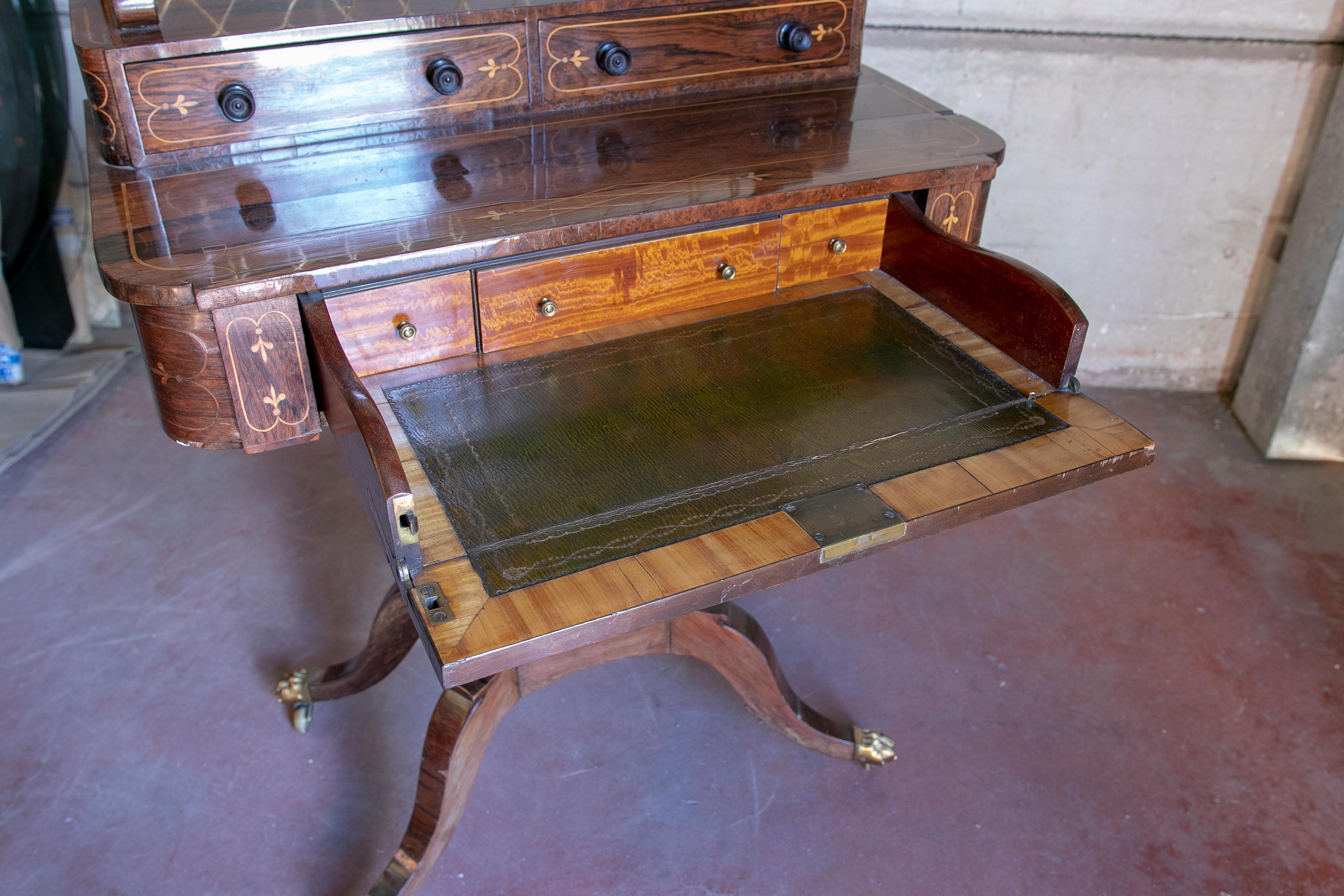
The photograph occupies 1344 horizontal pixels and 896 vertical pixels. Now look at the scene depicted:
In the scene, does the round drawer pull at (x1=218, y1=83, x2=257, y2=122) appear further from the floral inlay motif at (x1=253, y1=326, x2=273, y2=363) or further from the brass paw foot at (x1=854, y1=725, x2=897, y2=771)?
the brass paw foot at (x1=854, y1=725, x2=897, y2=771)

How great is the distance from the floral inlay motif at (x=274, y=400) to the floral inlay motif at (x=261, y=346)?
5 centimetres

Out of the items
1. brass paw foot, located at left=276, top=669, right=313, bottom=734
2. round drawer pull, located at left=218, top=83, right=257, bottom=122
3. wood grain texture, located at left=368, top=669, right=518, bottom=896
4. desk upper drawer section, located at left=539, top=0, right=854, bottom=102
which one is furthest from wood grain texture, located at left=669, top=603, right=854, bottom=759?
round drawer pull, located at left=218, top=83, right=257, bottom=122

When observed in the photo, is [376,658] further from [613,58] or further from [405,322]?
[613,58]

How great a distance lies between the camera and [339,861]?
75.5 inches

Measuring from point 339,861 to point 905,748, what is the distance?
1.13 metres

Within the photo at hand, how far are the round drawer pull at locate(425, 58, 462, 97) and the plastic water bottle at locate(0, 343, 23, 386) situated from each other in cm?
216

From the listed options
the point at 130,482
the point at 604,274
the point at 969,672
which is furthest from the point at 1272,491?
the point at 130,482

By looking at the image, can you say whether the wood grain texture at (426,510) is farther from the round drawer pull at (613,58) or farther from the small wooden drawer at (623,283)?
the round drawer pull at (613,58)

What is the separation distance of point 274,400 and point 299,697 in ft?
3.25

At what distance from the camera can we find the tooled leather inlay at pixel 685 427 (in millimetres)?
1255

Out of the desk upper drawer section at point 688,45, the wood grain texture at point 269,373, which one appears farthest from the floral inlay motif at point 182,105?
the desk upper drawer section at point 688,45

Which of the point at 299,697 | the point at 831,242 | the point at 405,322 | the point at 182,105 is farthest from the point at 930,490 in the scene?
the point at 299,697

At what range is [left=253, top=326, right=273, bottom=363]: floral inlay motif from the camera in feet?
4.37

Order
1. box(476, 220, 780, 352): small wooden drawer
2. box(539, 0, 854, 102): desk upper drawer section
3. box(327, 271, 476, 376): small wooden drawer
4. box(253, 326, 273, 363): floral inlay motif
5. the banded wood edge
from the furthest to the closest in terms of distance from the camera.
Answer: box(539, 0, 854, 102): desk upper drawer section < box(476, 220, 780, 352): small wooden drawer < box(327, 271, 476, 376): small wooden drawer < box(253, 326, 273, 363): floral inlay motif < the banded wood edge
